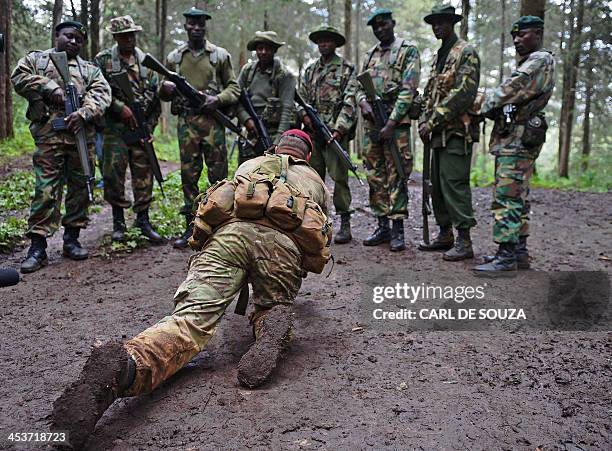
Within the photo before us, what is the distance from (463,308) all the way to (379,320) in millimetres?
804

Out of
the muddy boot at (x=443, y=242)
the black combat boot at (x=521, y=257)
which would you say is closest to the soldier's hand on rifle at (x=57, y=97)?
the muddy boot at (x=443, y=242)

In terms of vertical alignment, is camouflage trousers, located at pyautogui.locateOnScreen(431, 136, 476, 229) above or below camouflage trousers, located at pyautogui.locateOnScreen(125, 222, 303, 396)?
above

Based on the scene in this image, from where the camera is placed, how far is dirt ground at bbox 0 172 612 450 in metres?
2.63

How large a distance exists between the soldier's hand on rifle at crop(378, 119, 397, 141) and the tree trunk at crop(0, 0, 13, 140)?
9.17 metres

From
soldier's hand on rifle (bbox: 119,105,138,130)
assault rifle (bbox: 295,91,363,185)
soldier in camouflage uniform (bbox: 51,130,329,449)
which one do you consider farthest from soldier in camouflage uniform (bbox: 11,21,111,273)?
soldier in camouflage uniform (bbox: 51,130,329,449)

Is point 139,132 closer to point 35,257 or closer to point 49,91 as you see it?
point 49,91

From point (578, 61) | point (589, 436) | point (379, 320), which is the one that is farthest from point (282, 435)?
point (578, 61)

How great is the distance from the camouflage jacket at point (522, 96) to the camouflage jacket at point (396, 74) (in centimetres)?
107

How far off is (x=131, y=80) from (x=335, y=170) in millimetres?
2840

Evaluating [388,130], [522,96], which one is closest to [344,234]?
[388,130]

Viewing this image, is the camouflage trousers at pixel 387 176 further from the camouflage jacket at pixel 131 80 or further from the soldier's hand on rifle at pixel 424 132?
the camouflage jacket at pixel 131 80

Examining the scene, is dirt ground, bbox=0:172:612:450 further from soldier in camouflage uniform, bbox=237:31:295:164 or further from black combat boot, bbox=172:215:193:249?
soldier in camouflage uniform, bbox=237:31:295:164

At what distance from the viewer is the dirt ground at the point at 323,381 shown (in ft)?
8.63

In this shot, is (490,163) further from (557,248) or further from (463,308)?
(463,308)
